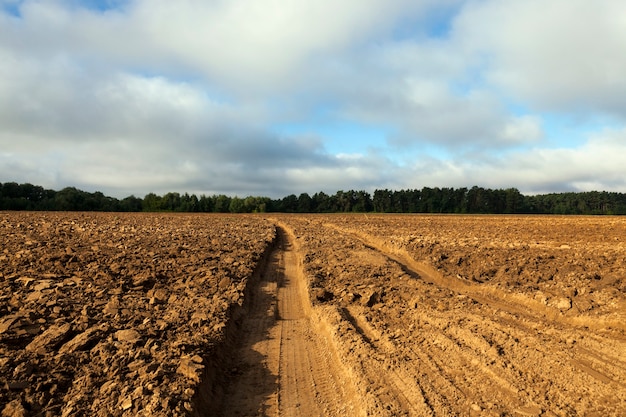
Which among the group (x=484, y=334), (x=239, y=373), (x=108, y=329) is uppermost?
(x=108, y=329)

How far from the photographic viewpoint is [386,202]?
109 m

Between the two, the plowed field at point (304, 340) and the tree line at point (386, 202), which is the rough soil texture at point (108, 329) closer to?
the plowed field at point (304, 340)

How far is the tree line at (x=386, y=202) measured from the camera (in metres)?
89.4

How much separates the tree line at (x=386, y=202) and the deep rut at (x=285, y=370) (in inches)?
3299

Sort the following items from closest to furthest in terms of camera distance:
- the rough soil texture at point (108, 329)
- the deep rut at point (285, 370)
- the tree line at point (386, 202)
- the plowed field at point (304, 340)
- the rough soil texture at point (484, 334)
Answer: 1. the rough soil texture at point (108, 329)
2. the plowed field at point (304, 340)
3. the rough soil texture at point (484, 334)
4. the deep rut at point (285, 370)
5. the tree line at point (386, 202)

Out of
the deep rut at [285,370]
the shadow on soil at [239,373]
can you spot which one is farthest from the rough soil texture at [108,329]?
the deep rut at [285,370]

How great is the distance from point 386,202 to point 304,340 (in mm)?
104105

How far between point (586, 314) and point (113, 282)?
10.4 metres

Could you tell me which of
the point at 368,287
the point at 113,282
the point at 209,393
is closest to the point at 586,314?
the point at 368,287

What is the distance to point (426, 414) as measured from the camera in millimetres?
4355

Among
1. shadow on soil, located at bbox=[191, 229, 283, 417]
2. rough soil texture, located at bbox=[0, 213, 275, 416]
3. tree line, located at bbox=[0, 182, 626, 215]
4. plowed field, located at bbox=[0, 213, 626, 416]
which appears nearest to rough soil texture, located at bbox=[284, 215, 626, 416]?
plowed field, located at bbox=[0, 213, 626, 416]

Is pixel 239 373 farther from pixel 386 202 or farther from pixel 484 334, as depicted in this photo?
pixel 386 202

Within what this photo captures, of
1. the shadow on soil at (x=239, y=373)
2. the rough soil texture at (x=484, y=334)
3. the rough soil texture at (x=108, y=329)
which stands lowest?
the shadow on soil at (x=239, y=373)

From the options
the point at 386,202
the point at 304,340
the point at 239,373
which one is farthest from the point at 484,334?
the point at 386,202
